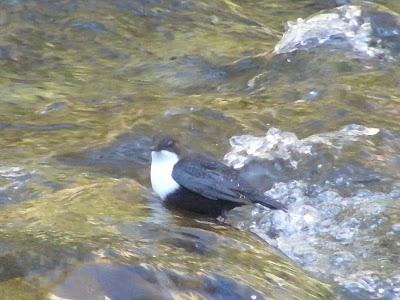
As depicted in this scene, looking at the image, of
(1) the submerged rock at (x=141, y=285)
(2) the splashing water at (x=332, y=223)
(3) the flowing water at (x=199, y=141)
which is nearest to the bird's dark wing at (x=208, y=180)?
(3) the flowing water at (x=199, y=141)

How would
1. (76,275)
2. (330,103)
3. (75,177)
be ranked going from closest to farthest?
(76,275)
(75,177)
(330,103)

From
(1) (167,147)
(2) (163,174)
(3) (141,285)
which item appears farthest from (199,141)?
(3) (141,285)

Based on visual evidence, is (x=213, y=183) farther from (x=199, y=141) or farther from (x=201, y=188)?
(x=199, y=141)

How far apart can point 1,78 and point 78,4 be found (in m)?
1.86

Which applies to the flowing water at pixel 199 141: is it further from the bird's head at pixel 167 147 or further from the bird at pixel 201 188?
the bird's head at pixel 167 147

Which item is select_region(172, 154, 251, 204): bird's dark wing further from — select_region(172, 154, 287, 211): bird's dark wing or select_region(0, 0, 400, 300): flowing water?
select_region(0, 0, 400, 300): flowing water

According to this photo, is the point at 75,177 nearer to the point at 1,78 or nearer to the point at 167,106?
the point at 167,106

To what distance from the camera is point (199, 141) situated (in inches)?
320

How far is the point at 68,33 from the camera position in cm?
1082

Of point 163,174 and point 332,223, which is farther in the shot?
point 332,223

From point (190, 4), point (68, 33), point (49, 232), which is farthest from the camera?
point (190, 4)

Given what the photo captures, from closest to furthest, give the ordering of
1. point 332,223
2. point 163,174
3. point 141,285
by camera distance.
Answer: point 141,285, point 163,174, point 332,223

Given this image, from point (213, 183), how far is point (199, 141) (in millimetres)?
1912

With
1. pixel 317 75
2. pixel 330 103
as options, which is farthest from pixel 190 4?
pixel 330 103
